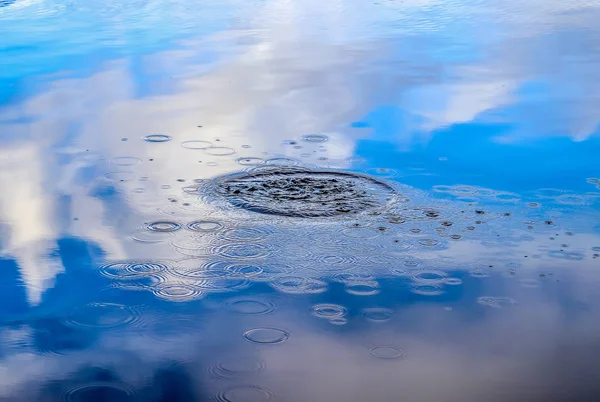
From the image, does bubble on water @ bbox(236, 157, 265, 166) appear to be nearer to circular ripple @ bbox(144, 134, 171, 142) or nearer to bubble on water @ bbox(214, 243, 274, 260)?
circular ripple @ bbox(144, 134, 171, 142)

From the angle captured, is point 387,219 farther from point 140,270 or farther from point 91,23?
point 91,23

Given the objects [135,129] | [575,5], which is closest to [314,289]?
[135,129]

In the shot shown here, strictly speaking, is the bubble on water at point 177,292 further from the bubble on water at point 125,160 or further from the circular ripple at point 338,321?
the bubble on water at point 125,160

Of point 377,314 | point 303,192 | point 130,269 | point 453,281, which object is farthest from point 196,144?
point 377,314

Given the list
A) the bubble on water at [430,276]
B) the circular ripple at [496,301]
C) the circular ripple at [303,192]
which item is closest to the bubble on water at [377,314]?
the bubble on water at [430,276]

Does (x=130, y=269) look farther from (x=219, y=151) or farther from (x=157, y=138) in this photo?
(x=157, y=138)

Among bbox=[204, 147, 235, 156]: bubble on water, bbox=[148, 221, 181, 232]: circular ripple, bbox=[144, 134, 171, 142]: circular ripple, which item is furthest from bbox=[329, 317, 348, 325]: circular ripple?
bbox=[144, 134, 171, 142]: circular ripple
